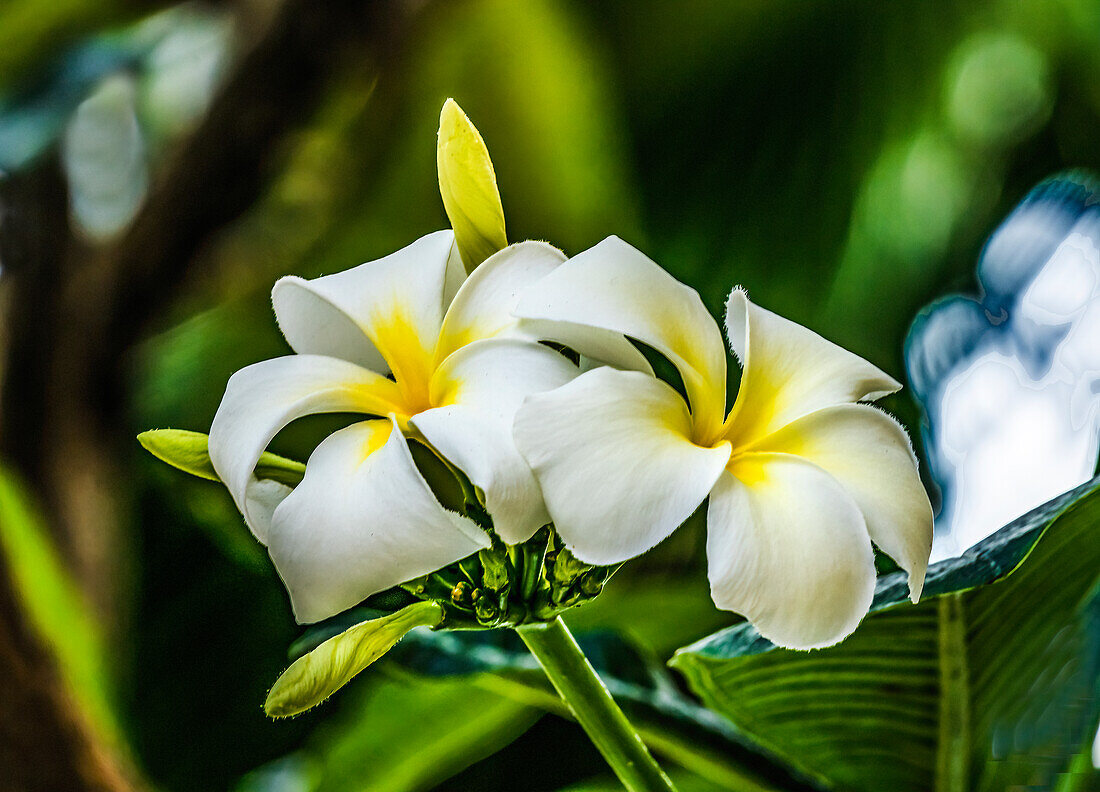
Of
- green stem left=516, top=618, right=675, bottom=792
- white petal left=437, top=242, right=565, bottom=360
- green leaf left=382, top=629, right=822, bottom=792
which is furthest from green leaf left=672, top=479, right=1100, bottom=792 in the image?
white petal left=437, top=242, right=565, bottom=360

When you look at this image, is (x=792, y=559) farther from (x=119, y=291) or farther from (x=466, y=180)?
(x=119, y=291)

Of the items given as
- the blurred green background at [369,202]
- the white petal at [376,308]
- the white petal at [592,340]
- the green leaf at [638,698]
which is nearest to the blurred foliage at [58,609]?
the blurred green background at [369,202]

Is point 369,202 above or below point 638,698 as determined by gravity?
above

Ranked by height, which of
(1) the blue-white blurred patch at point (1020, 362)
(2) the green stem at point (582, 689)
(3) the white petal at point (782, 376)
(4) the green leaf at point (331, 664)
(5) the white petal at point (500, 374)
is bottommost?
(1) the blue-white blurred patch at point (1020, 362)

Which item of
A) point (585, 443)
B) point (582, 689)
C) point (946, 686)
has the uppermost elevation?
point (585, 443)

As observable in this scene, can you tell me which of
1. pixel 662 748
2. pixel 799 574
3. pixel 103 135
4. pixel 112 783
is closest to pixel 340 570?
pixel 799 574

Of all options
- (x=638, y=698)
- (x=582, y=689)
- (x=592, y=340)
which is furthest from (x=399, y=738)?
(x=592, y=340)

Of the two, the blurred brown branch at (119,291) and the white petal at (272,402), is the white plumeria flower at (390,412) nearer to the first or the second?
the white petal at (272,402)
